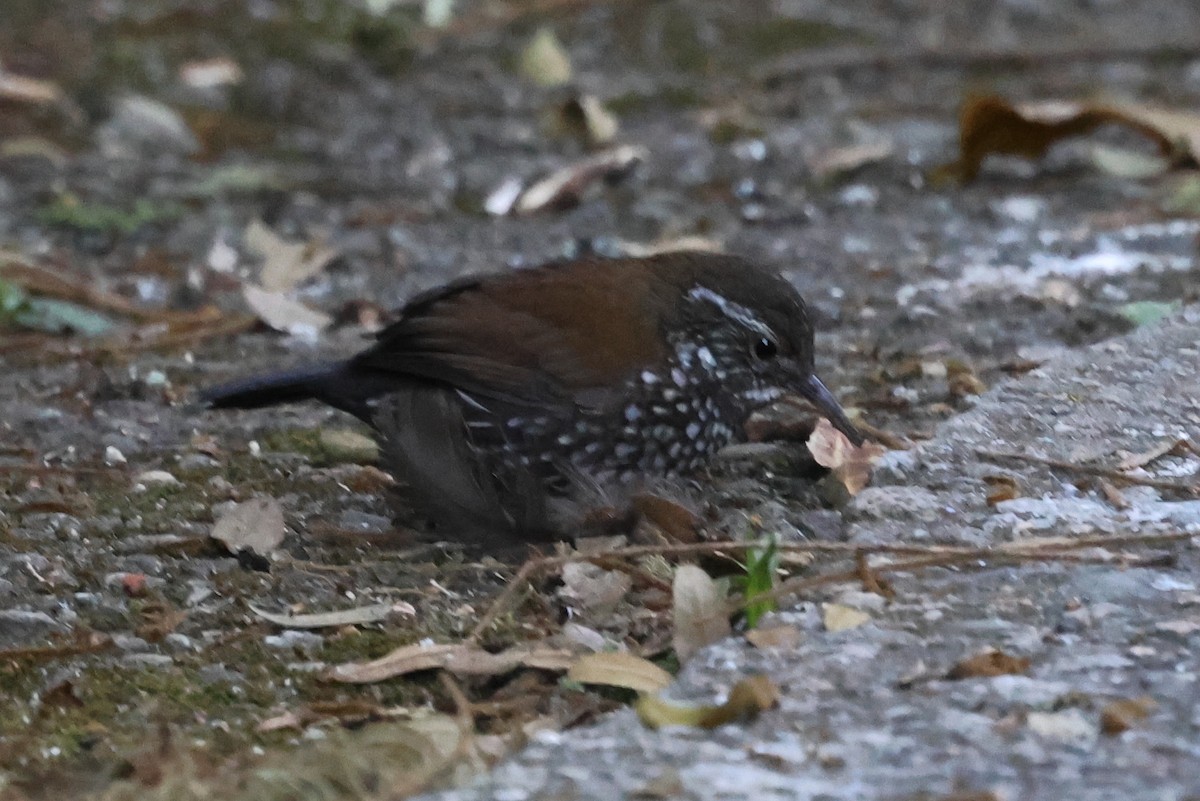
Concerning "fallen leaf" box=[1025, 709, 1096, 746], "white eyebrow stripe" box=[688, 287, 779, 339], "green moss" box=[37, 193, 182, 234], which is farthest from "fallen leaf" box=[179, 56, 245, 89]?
"fallen leaf" box=[1025, 709, 1096, 746]

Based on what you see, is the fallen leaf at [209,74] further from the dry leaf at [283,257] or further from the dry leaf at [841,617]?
the dry leaf at [841,617]

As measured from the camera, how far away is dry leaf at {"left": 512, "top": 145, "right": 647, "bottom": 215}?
641 cm

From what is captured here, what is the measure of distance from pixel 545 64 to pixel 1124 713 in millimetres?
6144

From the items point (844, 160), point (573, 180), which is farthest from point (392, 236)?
point (844, 160)

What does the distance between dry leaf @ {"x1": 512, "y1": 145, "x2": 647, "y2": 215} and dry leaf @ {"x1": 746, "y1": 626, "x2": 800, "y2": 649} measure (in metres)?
3.74

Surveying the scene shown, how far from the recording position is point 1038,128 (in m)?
6.37

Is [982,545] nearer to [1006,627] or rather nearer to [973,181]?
[1006,627]

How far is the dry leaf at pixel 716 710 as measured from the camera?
251 cm

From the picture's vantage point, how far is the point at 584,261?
13.0ft

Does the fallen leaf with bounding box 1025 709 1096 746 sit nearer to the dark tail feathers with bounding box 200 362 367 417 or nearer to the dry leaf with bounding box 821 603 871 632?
the dry leaf with bounding box 821 603 871 632

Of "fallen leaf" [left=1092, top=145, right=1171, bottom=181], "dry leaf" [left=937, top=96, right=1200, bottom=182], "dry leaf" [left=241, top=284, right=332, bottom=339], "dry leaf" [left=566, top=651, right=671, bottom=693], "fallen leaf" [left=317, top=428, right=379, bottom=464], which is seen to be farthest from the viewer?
"fallen leaf" [left=1092, top=145, right=1171, bottom=181]

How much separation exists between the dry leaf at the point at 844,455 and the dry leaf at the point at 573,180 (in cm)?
269

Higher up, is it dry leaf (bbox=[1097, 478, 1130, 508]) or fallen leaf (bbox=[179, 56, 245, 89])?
fallen leaf (bbox=[179, 56, 245, 89])

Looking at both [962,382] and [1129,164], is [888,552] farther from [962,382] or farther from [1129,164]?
[1129,164]
